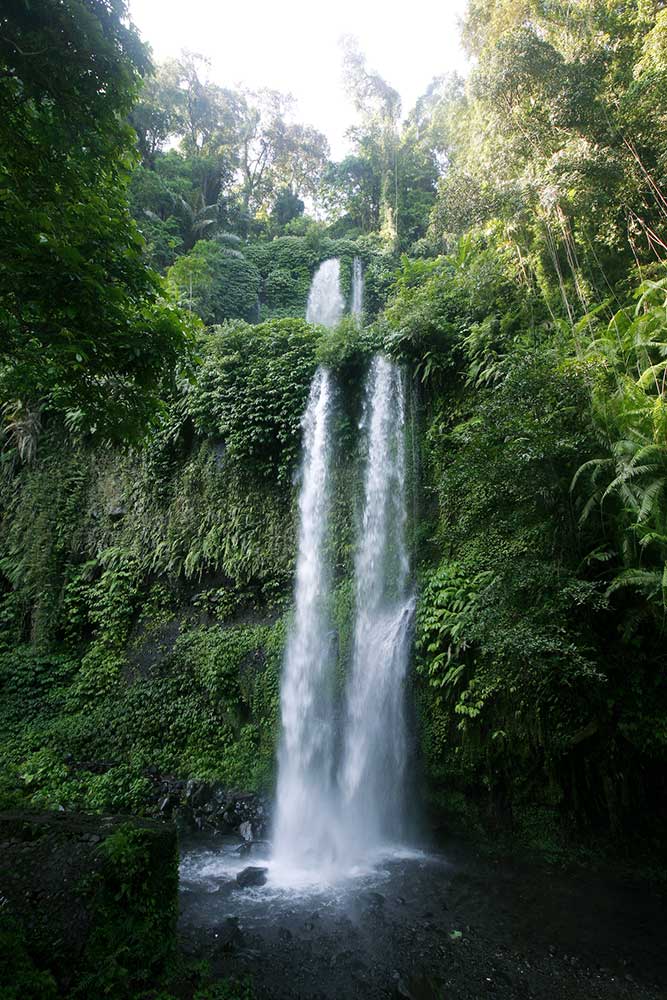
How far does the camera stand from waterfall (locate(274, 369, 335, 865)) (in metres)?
6.70

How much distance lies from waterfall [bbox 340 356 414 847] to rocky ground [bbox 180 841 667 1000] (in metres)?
0.97

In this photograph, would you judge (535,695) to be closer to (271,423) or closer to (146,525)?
(271,423)

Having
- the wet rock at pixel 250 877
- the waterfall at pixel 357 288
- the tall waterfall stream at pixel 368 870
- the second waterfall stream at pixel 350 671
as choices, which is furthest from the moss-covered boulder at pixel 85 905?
the waterfall at pixel 357 288

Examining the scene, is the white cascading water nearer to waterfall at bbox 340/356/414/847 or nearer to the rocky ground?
waterfall at bbox 340/356/414/847

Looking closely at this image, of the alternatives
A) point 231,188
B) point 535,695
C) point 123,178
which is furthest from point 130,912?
point 231,188

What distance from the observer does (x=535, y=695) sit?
538 centimetres

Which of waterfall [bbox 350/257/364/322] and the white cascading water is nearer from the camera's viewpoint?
the white cascading water

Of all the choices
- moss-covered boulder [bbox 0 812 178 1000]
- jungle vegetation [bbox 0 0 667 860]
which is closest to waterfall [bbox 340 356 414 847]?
jungle vegetation [bbox 0 0 667 860]

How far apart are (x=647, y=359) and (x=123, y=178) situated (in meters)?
5.54

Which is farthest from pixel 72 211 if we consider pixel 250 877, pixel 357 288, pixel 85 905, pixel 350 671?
pixel 357 288

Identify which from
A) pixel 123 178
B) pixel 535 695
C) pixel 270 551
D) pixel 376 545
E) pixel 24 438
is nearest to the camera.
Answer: pixel 123 178

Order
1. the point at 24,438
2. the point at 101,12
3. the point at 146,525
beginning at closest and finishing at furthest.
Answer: the point at 101,12 → the point at 146,525 → the point at 24,438

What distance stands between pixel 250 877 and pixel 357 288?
733 inches

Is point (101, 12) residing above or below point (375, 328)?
below
